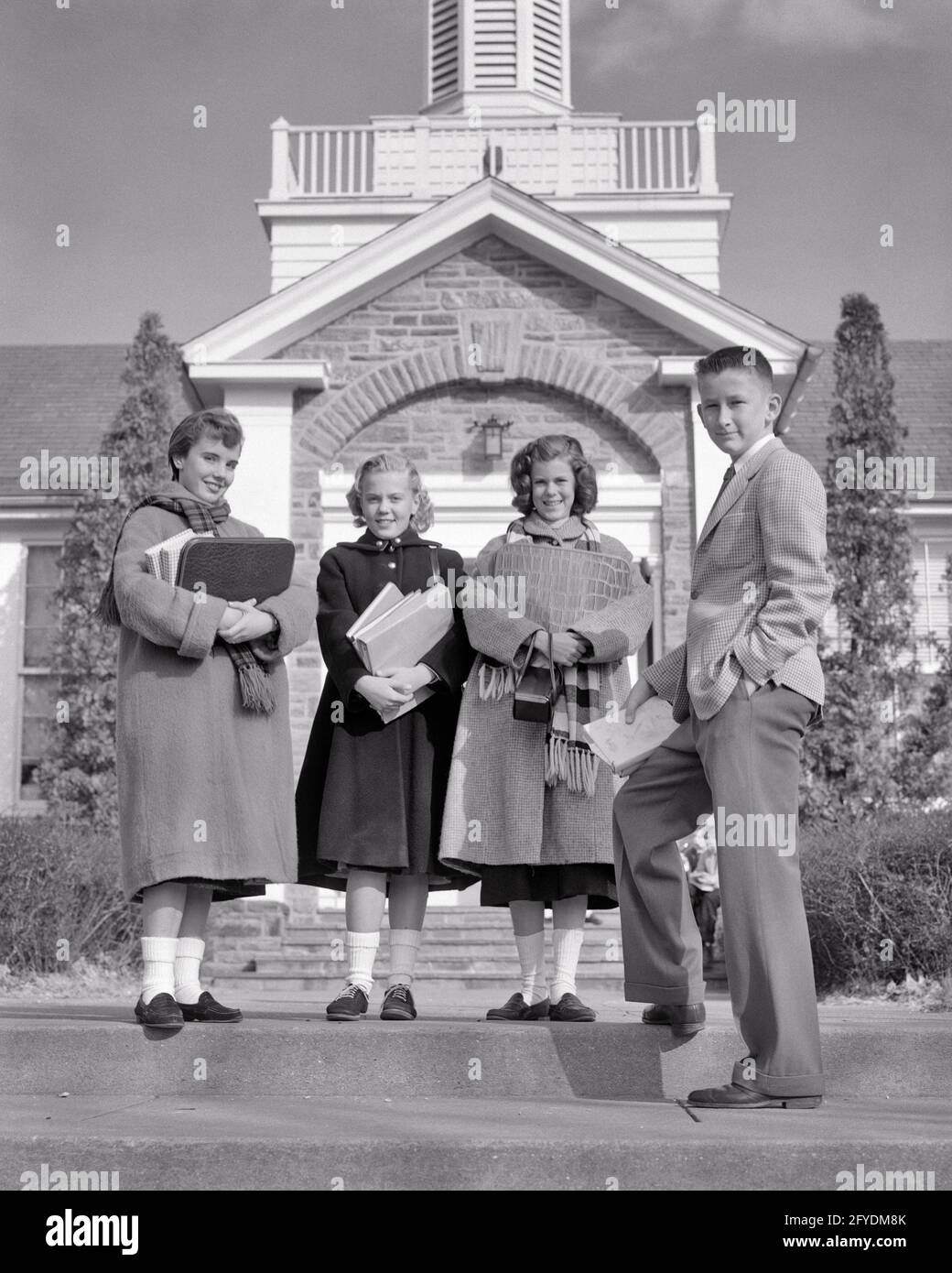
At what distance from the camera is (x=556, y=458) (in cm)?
458

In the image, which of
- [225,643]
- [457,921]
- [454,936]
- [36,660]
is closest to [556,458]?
[225,643]

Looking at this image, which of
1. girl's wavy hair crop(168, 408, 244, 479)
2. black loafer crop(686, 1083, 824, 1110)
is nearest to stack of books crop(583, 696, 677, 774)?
black loafer crop(686, 1083, 824, 1110)

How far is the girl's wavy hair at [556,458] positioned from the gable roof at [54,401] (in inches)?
423

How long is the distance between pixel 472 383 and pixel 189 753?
26.0ft

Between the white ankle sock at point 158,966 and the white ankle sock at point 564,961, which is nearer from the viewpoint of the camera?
the white ankle sock at point 158,966

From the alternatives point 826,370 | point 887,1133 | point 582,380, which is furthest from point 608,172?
point 887,1133

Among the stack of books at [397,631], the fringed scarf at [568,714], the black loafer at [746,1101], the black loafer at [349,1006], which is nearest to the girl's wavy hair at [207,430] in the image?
the stack of books at [397,631]

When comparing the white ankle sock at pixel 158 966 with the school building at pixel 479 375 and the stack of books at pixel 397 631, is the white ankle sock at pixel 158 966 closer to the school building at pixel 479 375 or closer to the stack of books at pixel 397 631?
the stack of books at pixel 397 631

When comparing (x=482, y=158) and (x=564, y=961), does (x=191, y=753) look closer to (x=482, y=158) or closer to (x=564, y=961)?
(x=564, y=961)

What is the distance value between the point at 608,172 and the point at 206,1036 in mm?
16341

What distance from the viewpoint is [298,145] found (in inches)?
717

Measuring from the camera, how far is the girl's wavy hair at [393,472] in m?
4.64

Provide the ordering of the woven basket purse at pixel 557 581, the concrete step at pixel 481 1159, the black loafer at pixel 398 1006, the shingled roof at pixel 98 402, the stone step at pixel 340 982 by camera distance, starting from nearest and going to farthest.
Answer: the concrete step at pixel 481 1159 < the black loafer at pixel 398 1006 < the woven basket purse at pixel 557 581 < the stone step at pixel 340 982 < the shingled roof at pixel 98 402
